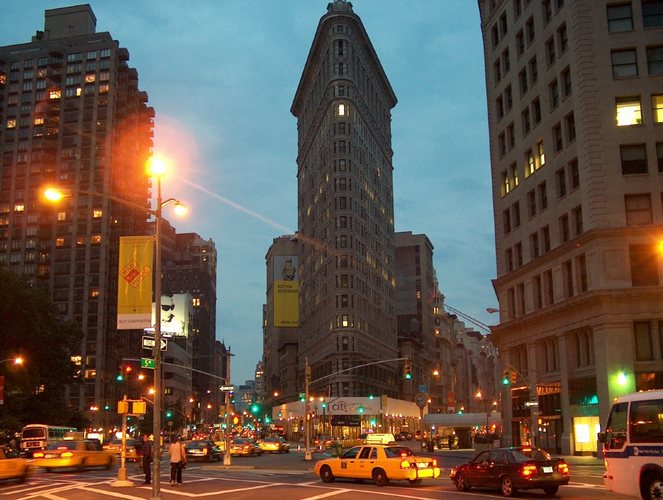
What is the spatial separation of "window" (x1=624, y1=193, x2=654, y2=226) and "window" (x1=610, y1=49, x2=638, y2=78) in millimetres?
8929

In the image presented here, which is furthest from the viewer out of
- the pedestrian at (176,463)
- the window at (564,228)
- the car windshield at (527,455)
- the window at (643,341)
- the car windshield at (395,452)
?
the window at (564,228)

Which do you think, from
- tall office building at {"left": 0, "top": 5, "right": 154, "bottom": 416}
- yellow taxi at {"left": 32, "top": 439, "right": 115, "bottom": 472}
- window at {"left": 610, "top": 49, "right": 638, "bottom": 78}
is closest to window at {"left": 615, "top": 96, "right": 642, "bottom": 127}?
window at {"left": 610, "top": 49, "right": 638, "bottom": 78}

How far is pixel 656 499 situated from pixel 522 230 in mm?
45396

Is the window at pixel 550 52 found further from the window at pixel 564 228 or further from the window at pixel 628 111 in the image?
the window at pixel 564 228

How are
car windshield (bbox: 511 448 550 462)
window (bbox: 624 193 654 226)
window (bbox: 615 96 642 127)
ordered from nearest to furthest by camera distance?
car windshield (bbox: 511 448 550 462)
window (bbox: 624 193 654 226)
window (bbox: 615 96 642 127)

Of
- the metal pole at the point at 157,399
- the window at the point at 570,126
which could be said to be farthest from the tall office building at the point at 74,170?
the metal pole at the point at 157,399

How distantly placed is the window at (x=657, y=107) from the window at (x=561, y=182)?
7604 mm

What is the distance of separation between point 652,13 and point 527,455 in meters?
40.0

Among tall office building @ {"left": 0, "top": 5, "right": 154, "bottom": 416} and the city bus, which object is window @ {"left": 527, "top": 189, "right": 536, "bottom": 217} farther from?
tall office building @ {"left": 0, "top": 5, "right": 154, "bottom": 416}

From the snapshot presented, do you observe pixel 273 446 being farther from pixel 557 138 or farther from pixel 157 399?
pixel 157 399

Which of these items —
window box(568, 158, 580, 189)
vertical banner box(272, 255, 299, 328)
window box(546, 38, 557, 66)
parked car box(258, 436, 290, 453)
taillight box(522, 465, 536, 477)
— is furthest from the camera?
parked car box(258, 436, 290, 453)

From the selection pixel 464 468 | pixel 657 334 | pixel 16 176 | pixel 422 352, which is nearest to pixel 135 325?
pixel 464 468

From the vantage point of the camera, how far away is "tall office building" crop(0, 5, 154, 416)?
15750 centimetres

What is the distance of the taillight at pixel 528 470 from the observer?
81.5ft
